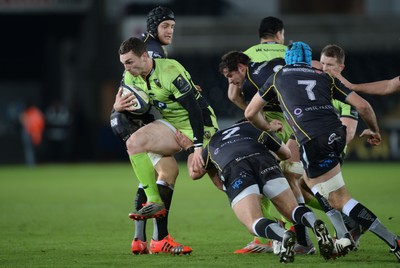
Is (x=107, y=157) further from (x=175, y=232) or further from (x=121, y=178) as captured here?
(x=175, y=232)

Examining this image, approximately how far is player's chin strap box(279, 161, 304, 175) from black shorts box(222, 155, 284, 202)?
1.05m

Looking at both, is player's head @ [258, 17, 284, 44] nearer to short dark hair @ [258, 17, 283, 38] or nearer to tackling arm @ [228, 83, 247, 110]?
short dark hair @ [258, 17, 283, 38]

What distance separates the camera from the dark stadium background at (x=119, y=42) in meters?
28.1

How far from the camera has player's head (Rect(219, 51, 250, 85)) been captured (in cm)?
957

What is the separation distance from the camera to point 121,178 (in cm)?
2239

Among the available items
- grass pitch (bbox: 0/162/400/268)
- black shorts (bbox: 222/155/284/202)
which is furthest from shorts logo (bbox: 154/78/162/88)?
grass pitch (bbox: 0/162/400/268)

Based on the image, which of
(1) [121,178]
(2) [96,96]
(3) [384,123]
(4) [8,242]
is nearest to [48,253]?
(4) [8,242]

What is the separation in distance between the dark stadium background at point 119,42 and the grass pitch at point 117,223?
18.0ft

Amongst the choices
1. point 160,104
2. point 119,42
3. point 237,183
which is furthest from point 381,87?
point 119,42

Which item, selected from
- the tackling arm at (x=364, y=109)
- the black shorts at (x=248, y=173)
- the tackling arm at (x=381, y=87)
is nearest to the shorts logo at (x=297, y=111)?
the tackling arm at (x=364, y=109)

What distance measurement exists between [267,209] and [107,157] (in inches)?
826

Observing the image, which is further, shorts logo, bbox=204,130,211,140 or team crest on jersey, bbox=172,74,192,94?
shorts logo, bbox=204,130,211,140

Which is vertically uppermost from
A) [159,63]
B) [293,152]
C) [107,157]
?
[159,63]

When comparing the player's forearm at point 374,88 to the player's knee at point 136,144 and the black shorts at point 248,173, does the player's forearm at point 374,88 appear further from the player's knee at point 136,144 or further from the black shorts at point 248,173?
the player's knee at point 136,144
